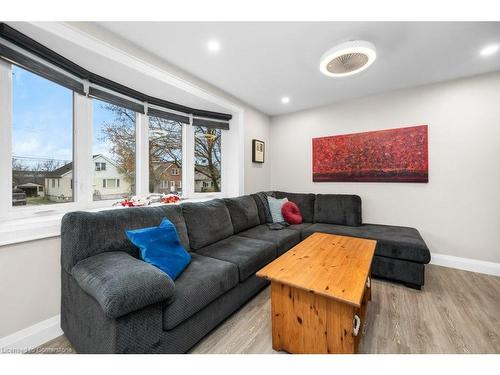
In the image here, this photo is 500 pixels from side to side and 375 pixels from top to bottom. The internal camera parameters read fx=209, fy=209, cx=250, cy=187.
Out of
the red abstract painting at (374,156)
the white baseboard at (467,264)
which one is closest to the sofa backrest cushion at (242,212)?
the red abstract painting at (374,156)

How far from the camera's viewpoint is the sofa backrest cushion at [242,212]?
265 cm

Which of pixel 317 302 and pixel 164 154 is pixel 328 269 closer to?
pixel 317 302

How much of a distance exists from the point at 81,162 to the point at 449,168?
418cm

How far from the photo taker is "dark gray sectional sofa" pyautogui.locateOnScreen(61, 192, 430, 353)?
109cm

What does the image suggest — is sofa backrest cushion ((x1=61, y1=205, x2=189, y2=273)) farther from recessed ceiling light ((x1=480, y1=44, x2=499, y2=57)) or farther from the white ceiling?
recessed ceiling light ((x1=480, y1=44, x2=499, y2=57))

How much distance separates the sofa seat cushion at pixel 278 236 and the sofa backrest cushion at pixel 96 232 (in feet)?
3.98

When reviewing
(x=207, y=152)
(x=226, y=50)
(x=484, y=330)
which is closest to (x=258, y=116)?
(x=207, y=152)

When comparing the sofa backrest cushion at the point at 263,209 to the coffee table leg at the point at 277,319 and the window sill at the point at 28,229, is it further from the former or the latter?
the window sill at the point at 28,229

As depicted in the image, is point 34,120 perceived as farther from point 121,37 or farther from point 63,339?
point 63,339

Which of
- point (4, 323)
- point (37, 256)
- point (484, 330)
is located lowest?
point (484, 330)

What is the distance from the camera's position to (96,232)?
1465 millimetres

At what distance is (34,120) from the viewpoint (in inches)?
66.3

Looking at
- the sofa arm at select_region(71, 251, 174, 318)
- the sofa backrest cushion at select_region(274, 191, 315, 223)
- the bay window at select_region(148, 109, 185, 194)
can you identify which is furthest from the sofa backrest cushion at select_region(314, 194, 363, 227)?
the sofa arm at select_region(71, 251, 174, 318)
